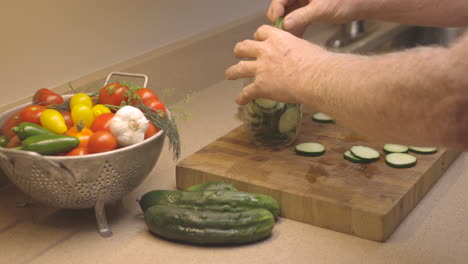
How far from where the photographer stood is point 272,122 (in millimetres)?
1563

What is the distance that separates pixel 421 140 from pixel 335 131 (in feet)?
2.15

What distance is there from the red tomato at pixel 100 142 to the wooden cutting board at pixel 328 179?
27 centimetres

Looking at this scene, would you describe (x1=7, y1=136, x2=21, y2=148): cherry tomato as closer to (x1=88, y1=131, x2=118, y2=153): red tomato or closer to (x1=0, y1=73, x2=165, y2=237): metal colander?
(x1=0, y1=73, x2=165, y2=237): metal colander

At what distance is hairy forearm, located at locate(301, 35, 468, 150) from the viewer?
90 cm

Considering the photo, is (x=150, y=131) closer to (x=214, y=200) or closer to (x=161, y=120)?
(x=161, y=120)

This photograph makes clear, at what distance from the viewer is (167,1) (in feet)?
6.50

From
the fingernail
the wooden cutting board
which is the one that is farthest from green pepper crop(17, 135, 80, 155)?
the fingernail

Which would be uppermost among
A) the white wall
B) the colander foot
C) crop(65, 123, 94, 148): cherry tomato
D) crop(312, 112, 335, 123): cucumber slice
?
the white wall

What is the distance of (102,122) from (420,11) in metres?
0.81

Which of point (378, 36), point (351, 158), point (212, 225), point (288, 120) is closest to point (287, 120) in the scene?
point (288, 120)

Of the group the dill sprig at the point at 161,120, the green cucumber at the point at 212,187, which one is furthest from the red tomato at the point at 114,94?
the green cucumber at the point at 212,187

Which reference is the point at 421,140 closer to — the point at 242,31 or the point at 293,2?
the point at 293,2

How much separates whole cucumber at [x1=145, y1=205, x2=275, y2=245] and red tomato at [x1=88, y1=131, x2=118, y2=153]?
0.53ft

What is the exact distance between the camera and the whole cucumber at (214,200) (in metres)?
1.28
